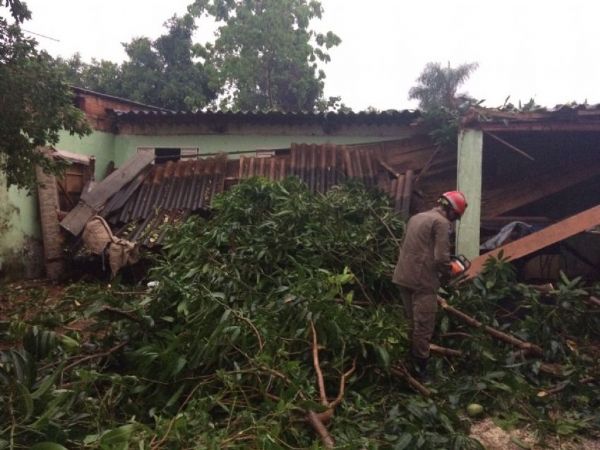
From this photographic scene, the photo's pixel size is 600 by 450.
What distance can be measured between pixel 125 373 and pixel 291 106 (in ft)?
53.8

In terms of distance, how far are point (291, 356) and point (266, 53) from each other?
16.4m

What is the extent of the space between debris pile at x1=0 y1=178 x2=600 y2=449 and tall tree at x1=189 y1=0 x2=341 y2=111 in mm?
13683

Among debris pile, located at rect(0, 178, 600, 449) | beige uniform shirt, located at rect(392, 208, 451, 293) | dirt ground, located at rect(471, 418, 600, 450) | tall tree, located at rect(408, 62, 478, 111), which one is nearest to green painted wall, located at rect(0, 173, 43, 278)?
debris pile, located at rect(0, 178, 600, 449)

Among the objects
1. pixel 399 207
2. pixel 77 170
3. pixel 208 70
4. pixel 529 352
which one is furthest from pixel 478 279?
pixel 208 70

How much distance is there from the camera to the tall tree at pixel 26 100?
13.7 ft

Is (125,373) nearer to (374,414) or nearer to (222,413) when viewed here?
(222,413)

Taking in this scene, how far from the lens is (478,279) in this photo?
5008 millimetres

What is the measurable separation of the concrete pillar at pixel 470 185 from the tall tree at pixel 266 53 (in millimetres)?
13158

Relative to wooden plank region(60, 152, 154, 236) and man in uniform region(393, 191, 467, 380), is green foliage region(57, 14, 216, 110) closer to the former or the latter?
wooden plank region(60, 152, 154, 236)

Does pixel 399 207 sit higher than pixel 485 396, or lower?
higher

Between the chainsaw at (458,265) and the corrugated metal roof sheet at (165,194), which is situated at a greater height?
the corrugated metal roof sheet at (165,194)

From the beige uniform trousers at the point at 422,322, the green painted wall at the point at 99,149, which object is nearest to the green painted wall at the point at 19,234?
the green painted wall at the point at 99,149

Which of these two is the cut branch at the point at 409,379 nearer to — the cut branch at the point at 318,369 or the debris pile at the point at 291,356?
the debris pile at the point at 291,356

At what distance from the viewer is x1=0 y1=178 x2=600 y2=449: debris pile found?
280 cm
